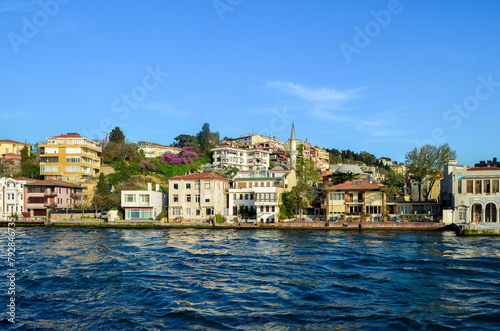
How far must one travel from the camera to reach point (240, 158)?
303ft

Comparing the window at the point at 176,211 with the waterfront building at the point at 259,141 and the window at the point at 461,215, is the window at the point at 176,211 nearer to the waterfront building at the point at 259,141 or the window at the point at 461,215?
the window at the point at 461,215

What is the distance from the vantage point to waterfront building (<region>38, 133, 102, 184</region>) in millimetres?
75062

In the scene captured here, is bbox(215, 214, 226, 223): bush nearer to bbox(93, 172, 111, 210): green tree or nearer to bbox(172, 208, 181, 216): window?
bbox(172, 208, 181, 216): window

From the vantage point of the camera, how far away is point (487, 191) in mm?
48656

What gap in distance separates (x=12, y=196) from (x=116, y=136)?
3103cm

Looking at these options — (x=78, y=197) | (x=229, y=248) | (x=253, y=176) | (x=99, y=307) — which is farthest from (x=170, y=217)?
(x=99, y=307)

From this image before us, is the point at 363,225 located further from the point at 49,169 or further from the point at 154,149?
the point at 154,149

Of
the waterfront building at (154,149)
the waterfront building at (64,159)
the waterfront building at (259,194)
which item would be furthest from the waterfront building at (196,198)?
the waterfront building at (154,149)

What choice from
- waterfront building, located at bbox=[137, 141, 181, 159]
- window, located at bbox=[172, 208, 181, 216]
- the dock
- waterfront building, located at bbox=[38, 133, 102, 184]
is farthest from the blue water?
waterfront building, located at bbox=[137, 141, 181, 159]

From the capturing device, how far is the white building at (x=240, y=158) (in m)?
88.8

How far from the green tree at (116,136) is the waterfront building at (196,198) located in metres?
37.3

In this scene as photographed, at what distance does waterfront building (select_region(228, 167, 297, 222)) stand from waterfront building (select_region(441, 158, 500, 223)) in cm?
2190

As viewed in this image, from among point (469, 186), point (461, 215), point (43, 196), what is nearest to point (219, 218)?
point (43, 196)

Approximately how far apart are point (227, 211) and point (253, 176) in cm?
776
